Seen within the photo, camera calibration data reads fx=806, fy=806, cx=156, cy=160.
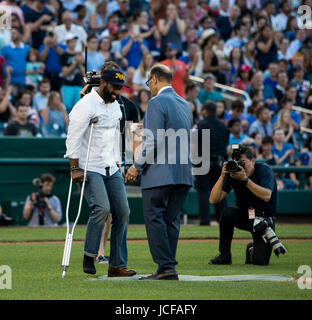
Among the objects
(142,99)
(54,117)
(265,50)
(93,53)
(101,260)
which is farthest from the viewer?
(265,50)

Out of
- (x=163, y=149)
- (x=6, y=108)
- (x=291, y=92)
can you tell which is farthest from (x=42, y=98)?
(x=163, y=149)

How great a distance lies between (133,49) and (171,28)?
1.59m

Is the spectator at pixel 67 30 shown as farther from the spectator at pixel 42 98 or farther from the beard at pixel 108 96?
the beard at pixel 108 96

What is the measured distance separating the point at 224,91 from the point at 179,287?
49.4 ft

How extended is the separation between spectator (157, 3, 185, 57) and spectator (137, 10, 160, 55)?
19cm

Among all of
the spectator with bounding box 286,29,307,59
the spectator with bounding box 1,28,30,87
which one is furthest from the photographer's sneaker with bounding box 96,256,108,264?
the spectator with bounding box 286,29,307,59

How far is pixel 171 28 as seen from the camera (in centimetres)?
2153

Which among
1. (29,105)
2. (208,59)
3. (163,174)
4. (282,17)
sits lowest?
(163,174)

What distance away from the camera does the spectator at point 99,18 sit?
69.0 feet

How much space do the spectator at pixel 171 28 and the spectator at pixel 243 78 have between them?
1783mm

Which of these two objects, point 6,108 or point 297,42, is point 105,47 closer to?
point 6,108

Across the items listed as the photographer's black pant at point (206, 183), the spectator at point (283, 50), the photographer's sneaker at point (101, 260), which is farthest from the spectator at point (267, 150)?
the photographer's sneaker at point (101, 260)

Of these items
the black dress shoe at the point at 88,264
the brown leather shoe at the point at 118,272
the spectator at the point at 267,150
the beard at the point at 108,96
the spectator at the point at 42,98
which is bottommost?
the brown leather shoe at the point at 118,272
